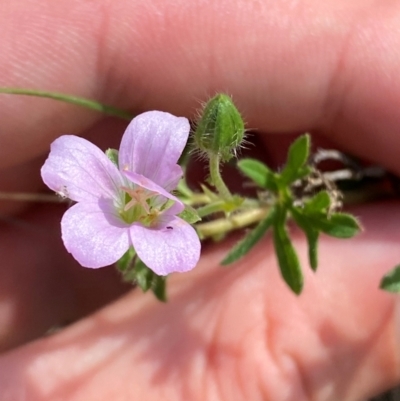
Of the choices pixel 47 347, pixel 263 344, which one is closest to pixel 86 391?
pixel 47 347

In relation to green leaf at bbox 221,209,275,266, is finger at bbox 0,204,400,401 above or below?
below

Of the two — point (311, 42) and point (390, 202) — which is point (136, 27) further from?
point (390, 202)

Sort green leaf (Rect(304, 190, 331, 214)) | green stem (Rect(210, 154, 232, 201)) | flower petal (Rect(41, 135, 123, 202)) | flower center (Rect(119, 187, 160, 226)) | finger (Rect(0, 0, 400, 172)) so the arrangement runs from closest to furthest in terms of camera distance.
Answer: flower petal (Rect(41, 135, 123, 202)), flower center (Rect(119, 187, 160, 226)), green stem (Rect(210, 154, 232, 201)), green leaf (Rect(304, 190, 331, 214)), finger (Rect(0, 0, 400, 172))

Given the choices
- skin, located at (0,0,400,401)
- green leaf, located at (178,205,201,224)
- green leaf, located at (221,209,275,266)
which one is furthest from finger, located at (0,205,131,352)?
green leaf, located at (178,205,201,224)

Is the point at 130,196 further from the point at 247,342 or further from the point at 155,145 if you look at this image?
the point at 247,342

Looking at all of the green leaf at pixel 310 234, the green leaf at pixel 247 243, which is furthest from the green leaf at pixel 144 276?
the green leaf at pixel 310 234

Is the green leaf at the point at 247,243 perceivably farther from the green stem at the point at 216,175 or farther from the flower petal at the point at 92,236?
the flower petal at the point at 92,236

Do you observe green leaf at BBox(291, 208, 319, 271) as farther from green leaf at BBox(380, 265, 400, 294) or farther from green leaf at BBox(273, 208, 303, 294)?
green leaf at BBox(380, 265, 400, 294)
